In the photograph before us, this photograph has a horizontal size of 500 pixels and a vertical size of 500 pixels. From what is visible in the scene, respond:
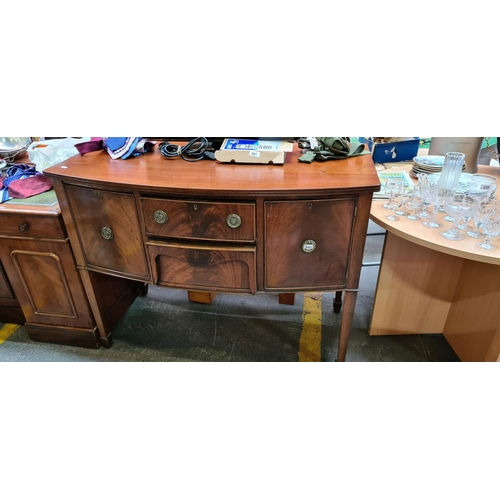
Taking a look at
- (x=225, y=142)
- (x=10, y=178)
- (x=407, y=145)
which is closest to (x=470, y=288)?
(x=407, y=145)

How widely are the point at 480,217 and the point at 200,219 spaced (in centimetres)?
107

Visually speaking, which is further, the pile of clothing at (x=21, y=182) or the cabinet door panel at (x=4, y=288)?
the cabinet door panel at (x=4, y=288)

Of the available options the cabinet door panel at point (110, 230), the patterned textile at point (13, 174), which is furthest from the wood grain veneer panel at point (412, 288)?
the patterned textile at point (13, 174)

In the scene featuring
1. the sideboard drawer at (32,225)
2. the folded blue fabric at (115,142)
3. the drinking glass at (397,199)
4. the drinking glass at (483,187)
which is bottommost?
the sideboard drawer at (32,225)

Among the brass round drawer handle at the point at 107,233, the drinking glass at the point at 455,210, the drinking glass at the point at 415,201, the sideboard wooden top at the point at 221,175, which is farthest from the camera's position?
the drinking glass at the point at 415,201

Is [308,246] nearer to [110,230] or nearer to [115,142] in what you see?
[110,230]

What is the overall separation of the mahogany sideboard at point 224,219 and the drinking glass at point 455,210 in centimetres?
33

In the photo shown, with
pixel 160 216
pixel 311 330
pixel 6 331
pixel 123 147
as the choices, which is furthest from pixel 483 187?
pixel 6 331

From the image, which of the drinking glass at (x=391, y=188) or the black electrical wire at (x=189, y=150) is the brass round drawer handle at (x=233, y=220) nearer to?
the black electrical wire at (x=189, y=150)

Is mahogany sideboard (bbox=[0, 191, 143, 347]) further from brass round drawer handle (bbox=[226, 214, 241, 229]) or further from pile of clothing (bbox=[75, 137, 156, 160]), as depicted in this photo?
brass round drawer handle (bbox=[226, 214, 241, 229])

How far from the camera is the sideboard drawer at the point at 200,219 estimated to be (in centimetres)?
124

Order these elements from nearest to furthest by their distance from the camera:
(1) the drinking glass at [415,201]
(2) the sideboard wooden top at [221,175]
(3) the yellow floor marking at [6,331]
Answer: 1. (2) the sideboard wooden top at [221,175]
2. (1) the drinking glass at [415,201]
3. (3) the yellow floor marking at [6,331]

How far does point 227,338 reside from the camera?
1976mm

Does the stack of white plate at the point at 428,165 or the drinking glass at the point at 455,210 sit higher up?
the stack of white plate at the point at 428,165
